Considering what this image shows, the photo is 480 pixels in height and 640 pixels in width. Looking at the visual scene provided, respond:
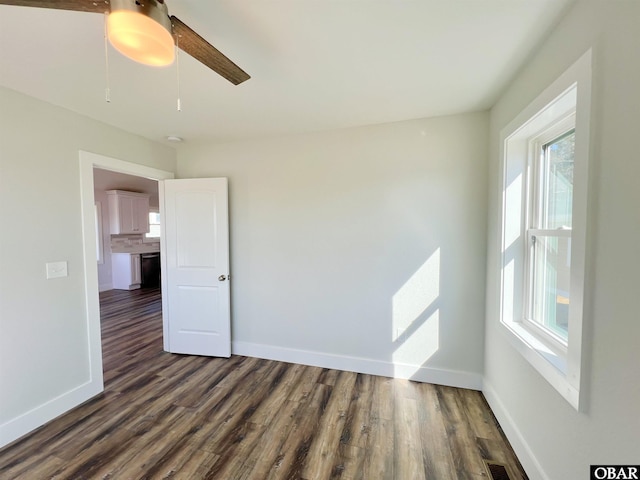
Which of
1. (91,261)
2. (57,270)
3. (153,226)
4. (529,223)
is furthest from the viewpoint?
(153,226)

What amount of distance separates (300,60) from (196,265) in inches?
93.3

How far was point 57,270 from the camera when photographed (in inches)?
81.9

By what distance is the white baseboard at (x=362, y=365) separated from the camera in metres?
2.40

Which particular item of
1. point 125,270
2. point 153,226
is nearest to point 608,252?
point 125,270

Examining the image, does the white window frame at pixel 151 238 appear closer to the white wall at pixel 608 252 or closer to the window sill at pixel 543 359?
the window sill at pixel 543 359

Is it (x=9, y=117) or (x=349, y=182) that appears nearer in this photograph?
(x=9, y=117)

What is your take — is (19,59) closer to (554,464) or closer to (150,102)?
(150,102)

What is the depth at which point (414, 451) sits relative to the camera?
1.72 meters

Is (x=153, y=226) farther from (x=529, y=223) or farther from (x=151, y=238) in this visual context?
(x=529, y=223)

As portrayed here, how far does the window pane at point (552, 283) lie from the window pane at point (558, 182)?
0.40ft

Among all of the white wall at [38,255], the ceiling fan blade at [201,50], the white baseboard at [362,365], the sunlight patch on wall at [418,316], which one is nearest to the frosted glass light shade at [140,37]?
the ceiling fan blade at [201,50]

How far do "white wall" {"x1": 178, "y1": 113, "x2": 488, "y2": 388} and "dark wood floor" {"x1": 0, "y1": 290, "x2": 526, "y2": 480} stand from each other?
32 cm

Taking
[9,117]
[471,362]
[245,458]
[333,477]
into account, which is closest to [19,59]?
[9,117]

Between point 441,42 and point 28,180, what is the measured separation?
2.85 m
